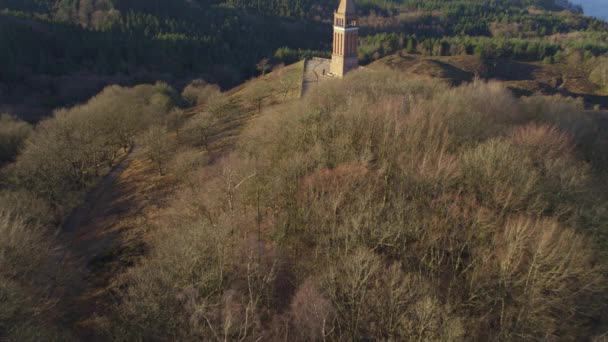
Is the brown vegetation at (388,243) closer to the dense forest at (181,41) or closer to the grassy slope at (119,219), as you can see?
the grassy slope at (119,219)

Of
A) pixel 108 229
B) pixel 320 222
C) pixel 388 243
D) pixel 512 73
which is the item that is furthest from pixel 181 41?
pixel 388 243

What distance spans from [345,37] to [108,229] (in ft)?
157

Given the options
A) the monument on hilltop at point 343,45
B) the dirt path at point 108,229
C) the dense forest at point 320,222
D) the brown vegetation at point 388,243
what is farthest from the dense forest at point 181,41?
the brown vegetation at point 388,243

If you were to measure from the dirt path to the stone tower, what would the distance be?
3692 centimetres

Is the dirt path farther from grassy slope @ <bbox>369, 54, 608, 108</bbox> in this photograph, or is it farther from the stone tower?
grassy slope @ <bbox>369, 54, 608, 108</bbox>

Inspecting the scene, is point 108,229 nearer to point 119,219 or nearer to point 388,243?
point 119,219

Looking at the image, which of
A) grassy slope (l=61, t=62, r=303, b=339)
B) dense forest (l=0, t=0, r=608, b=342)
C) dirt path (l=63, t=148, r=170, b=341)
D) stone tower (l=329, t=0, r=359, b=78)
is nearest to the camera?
dense forest (l=0, t=0, r=608, b=342)

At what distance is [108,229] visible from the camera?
1483 inches

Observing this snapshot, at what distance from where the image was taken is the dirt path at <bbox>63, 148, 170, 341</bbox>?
26.2 meters

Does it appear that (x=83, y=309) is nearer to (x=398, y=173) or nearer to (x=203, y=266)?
(x=203, y=266)

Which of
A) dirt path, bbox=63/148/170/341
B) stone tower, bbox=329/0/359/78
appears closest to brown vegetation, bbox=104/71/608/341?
dirt path, bbox=63/148/170/341

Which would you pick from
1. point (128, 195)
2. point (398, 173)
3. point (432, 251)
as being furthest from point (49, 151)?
point (432, 251)

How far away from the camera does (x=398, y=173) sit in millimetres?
25688

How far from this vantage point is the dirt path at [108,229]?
2620 cm
